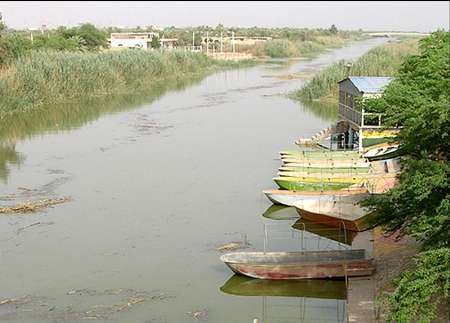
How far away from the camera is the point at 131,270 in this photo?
10.8 metres

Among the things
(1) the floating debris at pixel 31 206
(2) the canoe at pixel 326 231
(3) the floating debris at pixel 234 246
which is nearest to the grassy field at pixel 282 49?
(1) the floating debris at pixel 31 206

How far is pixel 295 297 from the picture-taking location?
9.74 metres

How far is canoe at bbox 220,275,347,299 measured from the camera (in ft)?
32.1

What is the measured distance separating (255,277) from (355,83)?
31.7 feet

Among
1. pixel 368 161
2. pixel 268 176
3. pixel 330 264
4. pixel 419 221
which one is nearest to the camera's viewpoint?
pixel 419 221

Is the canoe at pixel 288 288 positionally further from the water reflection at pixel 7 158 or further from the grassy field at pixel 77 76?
the grassy field at pixel 77 76

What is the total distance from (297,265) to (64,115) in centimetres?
2001

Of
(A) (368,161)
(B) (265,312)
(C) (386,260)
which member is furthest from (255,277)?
(A) (368,161)

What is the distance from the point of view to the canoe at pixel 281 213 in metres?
13.8

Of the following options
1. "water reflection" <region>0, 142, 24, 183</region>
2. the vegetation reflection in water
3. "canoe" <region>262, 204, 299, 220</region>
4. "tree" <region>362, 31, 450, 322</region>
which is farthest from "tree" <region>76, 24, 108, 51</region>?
"tree" <region>362, 31, 450, 322</region>

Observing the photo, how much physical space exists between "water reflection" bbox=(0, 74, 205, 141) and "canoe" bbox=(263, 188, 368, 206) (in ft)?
41.2

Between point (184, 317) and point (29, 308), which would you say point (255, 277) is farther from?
point (29, 308)

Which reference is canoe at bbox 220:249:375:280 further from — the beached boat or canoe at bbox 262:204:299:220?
the beached boat

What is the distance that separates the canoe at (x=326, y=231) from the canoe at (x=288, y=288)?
2.13 metres
